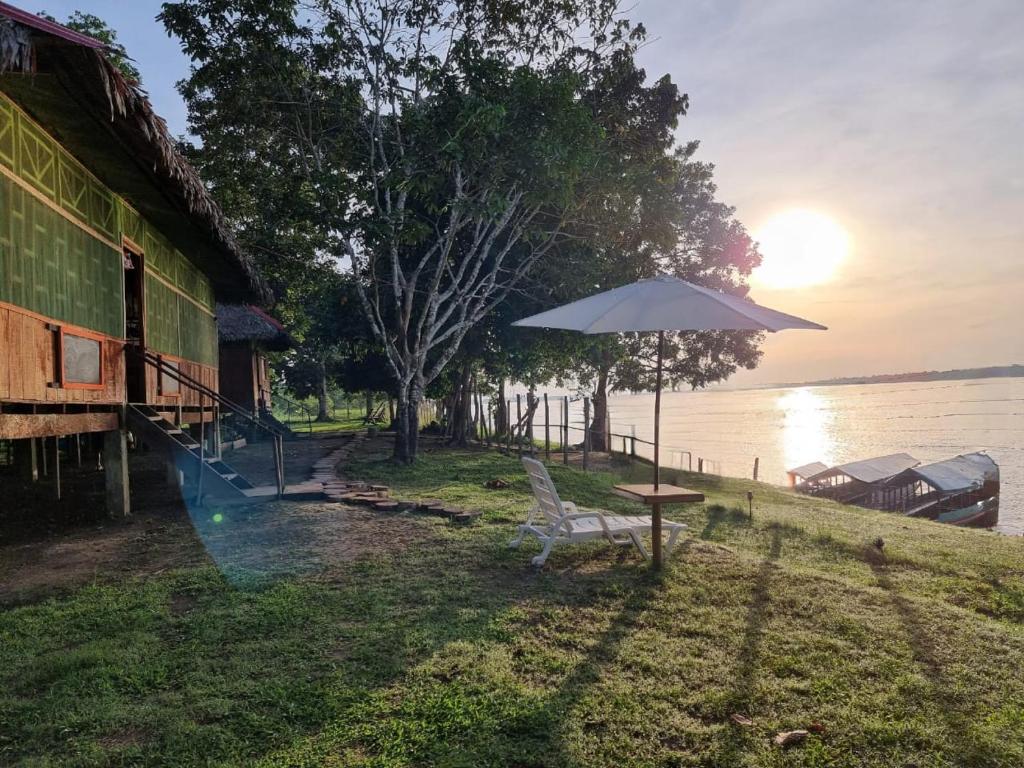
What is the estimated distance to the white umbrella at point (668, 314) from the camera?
5066 millimetres

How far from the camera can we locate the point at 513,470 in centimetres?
1259

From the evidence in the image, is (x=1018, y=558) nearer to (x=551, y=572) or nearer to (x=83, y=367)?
(x=551, y=572)

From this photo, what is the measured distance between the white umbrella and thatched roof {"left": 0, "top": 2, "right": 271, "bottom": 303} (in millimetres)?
3582

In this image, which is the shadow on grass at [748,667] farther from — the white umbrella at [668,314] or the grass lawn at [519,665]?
the white umbrella at [668,314]

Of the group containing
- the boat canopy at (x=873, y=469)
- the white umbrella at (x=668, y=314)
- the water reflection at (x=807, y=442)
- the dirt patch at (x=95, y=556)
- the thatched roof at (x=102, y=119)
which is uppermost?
the thatched roof at (x=102, y=119)

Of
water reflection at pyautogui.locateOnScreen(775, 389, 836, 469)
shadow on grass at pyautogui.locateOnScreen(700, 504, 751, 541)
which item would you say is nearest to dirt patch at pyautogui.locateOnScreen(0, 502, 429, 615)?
shadow on grass at pyautogui.locateOnScreen(700, 504, 751, 541)

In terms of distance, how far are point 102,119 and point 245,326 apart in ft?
46.2

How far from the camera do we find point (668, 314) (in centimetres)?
520

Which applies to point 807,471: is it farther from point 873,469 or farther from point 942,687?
point 942,687

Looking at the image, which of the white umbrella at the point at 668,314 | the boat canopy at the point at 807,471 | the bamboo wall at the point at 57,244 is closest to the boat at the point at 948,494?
the boat canopy at the point at 807,471

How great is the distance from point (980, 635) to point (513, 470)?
9.17 metres

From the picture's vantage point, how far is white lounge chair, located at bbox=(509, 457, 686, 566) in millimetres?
5340

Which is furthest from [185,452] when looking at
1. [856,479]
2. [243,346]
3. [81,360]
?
[856,479]

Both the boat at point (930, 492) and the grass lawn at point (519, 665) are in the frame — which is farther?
the boat at point (930, 492)
